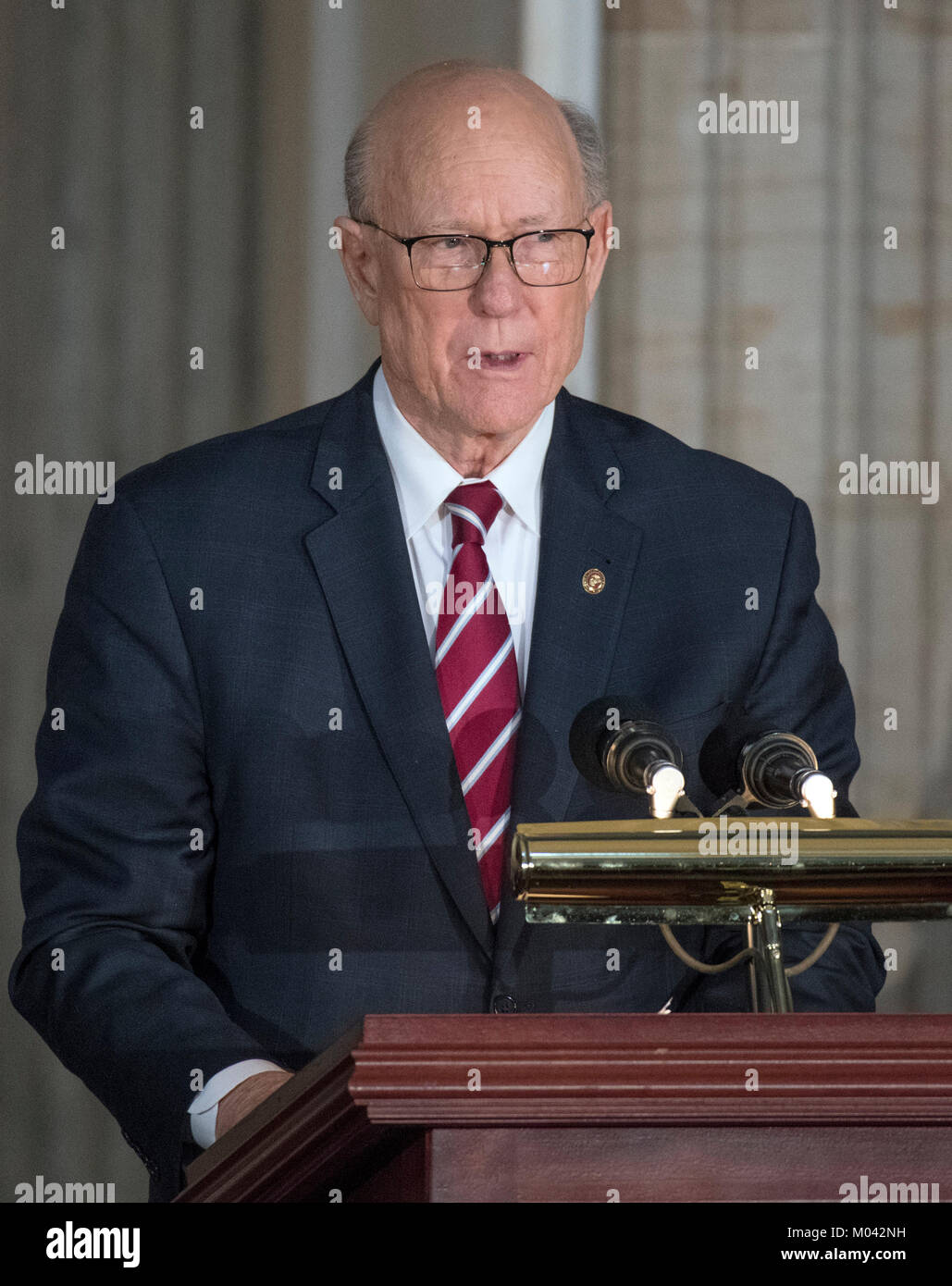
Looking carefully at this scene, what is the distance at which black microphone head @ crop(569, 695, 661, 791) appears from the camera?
4.78ft

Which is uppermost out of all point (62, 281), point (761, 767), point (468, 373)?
point (62, 281)

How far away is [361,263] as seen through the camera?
84.1 inches

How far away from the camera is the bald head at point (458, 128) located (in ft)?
6.61

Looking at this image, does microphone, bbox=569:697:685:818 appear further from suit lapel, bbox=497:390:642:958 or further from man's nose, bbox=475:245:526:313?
man's nose, bbox=475:245:526:313

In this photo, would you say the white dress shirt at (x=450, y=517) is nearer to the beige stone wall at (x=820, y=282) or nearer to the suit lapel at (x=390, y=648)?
the suit lapel at (x=390, y=648)

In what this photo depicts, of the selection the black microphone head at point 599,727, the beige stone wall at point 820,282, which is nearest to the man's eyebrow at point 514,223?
the black microphone head at point 599,727

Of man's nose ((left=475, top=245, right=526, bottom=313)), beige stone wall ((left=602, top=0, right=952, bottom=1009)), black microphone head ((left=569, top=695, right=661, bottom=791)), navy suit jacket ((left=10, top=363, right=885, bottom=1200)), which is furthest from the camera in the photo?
beige stone wall ((left=602, top=0, right=952, bottom=1009))

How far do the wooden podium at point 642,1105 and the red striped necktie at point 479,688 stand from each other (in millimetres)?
832

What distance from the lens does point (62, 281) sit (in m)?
3.05

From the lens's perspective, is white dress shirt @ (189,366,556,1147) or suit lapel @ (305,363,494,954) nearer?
suit lapel @ (305,363,494,954)

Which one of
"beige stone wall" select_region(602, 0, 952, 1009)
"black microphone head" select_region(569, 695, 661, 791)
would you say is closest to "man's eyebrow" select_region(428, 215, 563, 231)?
"black microphone head" select_region(569, 695, 661, 791)
